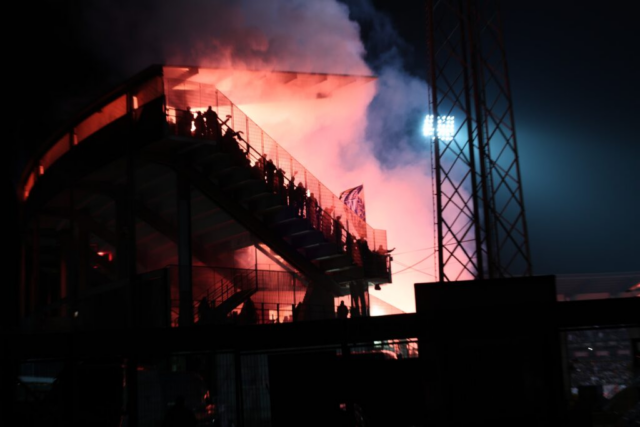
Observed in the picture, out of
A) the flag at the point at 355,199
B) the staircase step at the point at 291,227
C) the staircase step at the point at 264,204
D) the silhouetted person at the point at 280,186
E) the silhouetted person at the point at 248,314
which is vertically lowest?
the silhouetted person at the point at 248,314

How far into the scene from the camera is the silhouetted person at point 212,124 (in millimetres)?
21469

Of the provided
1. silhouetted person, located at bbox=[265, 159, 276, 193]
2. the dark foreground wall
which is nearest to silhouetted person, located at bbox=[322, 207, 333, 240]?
silhouetted person, located at bbox=[265, 159, 276, 193]

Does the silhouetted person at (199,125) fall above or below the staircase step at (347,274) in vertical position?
above

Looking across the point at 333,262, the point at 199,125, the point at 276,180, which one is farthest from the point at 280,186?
the point at 333,262

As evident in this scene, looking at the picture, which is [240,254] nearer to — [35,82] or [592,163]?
[35,82]

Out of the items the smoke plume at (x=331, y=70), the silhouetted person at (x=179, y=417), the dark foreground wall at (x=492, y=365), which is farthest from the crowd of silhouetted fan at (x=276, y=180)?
the dark foreground wall at (x=492, y=365)

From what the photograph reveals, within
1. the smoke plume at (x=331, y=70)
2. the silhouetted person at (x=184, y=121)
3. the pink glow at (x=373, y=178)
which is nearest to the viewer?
the silhouetted person at (x=184, y=121)

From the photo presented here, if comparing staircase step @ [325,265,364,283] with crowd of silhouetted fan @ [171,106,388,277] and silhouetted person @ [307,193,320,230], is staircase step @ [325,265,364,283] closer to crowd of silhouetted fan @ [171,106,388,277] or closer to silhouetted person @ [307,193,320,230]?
crowd of silhouetted fan @ [171,106,388,277]

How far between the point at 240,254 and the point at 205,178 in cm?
851

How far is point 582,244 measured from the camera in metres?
43.1

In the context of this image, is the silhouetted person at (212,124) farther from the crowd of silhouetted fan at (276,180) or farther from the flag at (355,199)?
the flag at (355,199)

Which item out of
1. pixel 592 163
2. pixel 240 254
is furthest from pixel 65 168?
pixel 592 163

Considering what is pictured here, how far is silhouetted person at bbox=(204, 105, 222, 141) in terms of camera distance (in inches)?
845

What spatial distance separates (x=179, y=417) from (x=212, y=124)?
1219 centimetres
